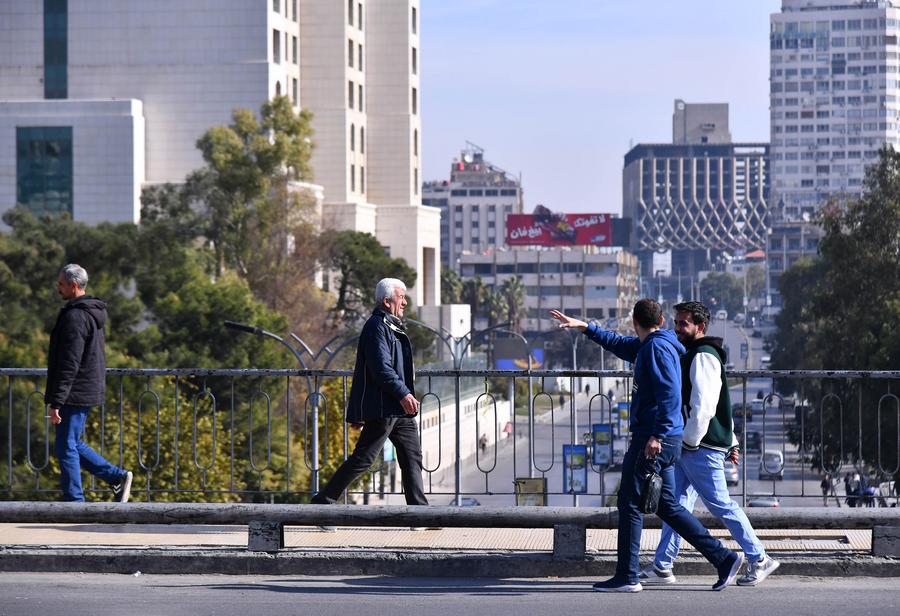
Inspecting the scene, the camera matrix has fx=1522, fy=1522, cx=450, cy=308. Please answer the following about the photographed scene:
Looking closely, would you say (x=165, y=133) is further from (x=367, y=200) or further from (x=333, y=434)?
(x=333, y=434)

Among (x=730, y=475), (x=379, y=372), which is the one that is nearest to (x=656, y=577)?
(x=379, y=372)

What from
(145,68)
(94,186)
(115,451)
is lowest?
(115,451)

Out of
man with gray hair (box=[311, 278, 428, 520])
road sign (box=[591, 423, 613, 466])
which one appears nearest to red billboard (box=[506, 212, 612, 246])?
road sign (box=[591, 423, 613, 466])

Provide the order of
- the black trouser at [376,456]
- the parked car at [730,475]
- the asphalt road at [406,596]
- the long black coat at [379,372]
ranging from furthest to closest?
the parked car at [730,475]
the black trouser at [376,456]
the long black coat at [379,372]
the asphalt road at [406,596]

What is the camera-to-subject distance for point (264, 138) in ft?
199

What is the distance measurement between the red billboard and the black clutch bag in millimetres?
182250

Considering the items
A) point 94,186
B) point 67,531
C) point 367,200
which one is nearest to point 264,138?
point 94,186

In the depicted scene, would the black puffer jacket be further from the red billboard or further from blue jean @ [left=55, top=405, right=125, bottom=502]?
the red billboard

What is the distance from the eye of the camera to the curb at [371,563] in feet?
31.5

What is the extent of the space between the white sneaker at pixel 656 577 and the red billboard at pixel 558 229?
18176 cm

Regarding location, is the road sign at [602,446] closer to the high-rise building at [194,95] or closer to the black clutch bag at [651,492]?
the black clutch bag at [651,492]

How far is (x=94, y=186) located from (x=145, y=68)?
1202cm

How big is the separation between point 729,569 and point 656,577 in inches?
22.9

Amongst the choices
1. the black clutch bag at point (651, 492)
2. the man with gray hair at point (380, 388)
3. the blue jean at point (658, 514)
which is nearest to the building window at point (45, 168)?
the man with gray hair at point (380, 388)
